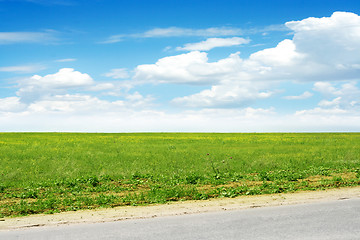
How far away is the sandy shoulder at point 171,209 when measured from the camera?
1004 centimetres

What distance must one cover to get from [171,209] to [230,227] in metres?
2.71

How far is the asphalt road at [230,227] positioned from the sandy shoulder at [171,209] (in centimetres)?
57

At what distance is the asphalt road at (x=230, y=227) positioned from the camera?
27.0ft

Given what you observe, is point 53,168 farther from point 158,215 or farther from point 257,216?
point 257,216

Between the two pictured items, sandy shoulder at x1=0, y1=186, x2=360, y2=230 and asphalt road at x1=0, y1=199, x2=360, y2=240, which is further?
sandy shoulder at x1=0, y1=186, x2=360, y2=230

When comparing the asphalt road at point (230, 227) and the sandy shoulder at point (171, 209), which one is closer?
the asphalt road at point (230, 227)

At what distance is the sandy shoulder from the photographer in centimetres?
1004

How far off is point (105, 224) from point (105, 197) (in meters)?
3.71

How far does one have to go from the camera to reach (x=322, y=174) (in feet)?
58.5

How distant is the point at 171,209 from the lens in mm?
10992

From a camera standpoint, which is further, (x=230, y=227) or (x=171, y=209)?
(x=171, y=209)

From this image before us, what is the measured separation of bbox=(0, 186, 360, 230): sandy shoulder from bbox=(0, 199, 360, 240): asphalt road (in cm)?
57

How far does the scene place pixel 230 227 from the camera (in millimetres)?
8789

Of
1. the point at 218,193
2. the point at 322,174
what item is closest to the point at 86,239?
the point at 218,193
